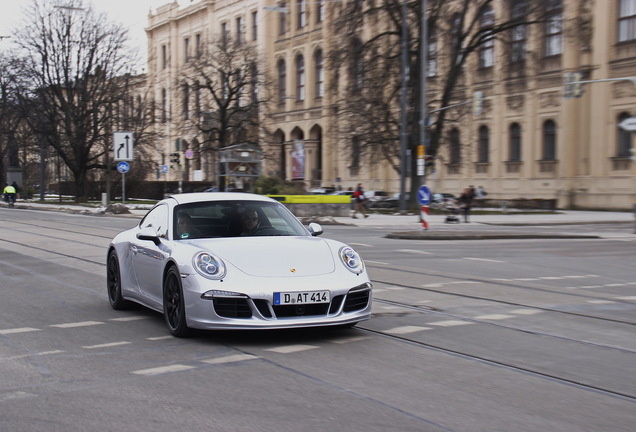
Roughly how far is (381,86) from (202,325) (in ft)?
114

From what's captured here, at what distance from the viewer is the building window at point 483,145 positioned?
56.1m

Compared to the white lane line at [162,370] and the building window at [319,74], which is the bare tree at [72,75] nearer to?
the building window at [319,74]

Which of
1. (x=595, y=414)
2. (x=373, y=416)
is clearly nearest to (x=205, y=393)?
(x=373, y=416)

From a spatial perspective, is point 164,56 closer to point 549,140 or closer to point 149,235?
point 549,140

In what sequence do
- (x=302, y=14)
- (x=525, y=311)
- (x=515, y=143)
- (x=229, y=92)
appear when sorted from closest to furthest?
(x=525, y=311) → (x=515, y=143) → (x=229, y=92) → (x=302, y=14)

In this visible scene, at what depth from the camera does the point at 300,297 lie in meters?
6.66

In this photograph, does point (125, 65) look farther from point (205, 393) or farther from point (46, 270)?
point (205, 393)

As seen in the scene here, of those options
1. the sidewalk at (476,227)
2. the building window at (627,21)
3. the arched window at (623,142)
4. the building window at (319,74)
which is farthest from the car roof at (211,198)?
the building window at (319,74)

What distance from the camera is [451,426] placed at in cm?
451

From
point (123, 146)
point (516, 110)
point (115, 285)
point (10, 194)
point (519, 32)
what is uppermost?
point (519, 32)

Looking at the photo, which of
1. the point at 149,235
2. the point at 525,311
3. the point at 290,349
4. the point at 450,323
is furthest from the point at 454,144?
the point at 290,349

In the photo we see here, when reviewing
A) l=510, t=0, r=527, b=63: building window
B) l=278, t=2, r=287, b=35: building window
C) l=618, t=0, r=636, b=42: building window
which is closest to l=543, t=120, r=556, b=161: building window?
l=618, t=0, r=636, b=42: building window

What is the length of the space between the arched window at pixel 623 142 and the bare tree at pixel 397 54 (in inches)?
361

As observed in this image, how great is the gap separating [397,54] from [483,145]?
1837cm
